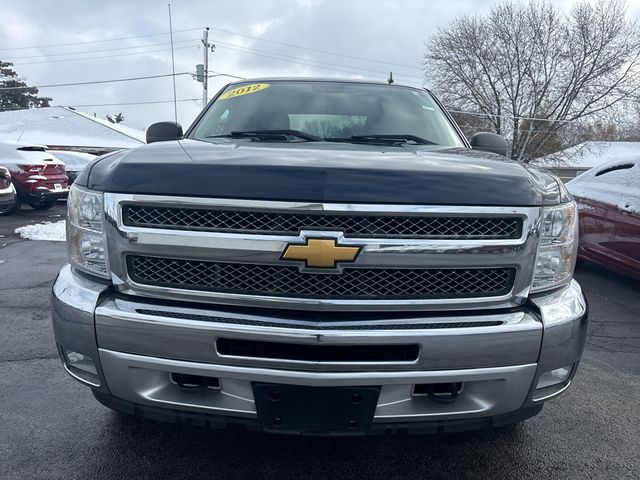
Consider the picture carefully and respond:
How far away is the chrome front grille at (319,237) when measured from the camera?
1.84m

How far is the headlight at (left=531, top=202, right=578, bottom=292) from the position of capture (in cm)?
200

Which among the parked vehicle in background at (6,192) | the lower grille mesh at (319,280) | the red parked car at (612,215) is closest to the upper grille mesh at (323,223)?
the lower grille mesh at (319,280)

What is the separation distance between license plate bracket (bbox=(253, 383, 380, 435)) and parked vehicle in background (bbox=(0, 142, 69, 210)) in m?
12.7

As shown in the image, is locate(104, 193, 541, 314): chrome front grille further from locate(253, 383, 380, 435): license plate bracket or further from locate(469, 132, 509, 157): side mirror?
locate(469, 132, 509, 157): side mirror

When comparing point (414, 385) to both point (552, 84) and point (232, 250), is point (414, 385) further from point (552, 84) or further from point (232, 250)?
point (552, 84)

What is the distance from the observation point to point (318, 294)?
1882 millimetres

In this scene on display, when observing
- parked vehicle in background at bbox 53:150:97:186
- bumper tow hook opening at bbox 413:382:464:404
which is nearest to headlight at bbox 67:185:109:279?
bumper tow hook opening at bbox 413:382:464:404

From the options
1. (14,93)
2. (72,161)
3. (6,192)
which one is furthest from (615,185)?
(14,93)

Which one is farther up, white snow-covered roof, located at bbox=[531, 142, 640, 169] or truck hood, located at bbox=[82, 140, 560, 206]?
truck hood, located at bbox=[82, 140, 560, 206]

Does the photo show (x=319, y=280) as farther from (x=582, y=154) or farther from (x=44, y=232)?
(x=582, y=154)

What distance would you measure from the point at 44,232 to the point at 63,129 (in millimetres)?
30534

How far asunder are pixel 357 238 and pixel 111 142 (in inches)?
1442

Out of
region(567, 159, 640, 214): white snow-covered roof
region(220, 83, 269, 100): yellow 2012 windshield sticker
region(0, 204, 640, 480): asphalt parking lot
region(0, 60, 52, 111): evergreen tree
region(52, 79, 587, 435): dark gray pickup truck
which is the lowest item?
region(0, 60, 52, 111): evergreen tree

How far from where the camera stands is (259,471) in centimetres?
232
